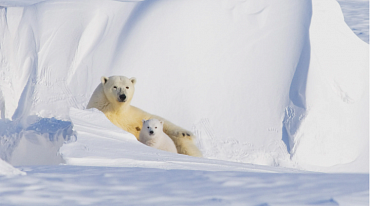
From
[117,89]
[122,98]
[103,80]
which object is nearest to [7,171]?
[122,98]

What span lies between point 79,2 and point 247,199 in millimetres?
7645

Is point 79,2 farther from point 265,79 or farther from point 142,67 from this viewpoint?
point 265,79

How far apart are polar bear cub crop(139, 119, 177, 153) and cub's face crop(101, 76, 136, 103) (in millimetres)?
421

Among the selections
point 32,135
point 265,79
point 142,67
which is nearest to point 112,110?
point 32,135

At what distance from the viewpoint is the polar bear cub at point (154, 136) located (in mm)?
4523

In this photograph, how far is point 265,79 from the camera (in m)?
7.42

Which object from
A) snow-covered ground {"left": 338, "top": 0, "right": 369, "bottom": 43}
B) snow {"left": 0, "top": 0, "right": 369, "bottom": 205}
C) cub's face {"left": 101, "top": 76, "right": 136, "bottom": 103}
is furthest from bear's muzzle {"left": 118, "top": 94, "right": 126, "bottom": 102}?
snow-covered ground {"left": 338, "top": 0, "right": 369, "bottom": 43}

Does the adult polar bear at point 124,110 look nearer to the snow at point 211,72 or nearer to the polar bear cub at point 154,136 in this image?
the polar bear cub at point 154,136

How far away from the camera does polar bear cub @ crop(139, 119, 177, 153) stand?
14.8 feet

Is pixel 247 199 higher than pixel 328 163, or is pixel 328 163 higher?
pixel 247 199

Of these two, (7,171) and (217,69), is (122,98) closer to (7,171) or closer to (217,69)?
(7,171)

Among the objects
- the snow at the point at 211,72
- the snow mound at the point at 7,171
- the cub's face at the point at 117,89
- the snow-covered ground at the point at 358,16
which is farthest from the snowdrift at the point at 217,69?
the snow mound at the point at 7,171

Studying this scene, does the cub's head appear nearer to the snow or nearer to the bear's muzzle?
the bear's muzzle

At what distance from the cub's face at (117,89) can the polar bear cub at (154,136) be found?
421mm
